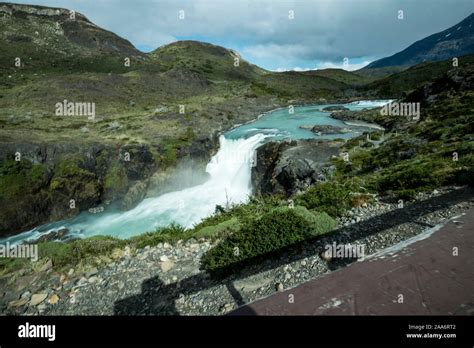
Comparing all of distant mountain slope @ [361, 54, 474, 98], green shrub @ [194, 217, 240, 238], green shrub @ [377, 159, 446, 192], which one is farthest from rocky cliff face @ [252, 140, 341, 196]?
distant mountain slope @ [361, 54, 474, 98]

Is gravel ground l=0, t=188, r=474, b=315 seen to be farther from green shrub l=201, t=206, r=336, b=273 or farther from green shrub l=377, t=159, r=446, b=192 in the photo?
green shrub l=377, t=159, r=446, b=192

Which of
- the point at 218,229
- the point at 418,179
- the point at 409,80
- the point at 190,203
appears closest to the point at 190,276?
the point at 218,229

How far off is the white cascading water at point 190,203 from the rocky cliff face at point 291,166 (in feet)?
5.31

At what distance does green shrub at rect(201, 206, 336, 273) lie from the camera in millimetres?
7738

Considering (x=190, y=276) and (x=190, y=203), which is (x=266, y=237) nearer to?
(x=190, y=276)

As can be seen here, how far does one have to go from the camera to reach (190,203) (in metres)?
24.8

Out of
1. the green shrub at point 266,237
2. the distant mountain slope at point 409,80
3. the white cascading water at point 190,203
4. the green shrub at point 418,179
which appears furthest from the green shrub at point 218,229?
the distant mountain slope at point 409,80

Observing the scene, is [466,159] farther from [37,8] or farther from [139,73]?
[37,8]

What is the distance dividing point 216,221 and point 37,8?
5561 inches

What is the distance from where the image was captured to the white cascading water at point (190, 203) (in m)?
20.8
